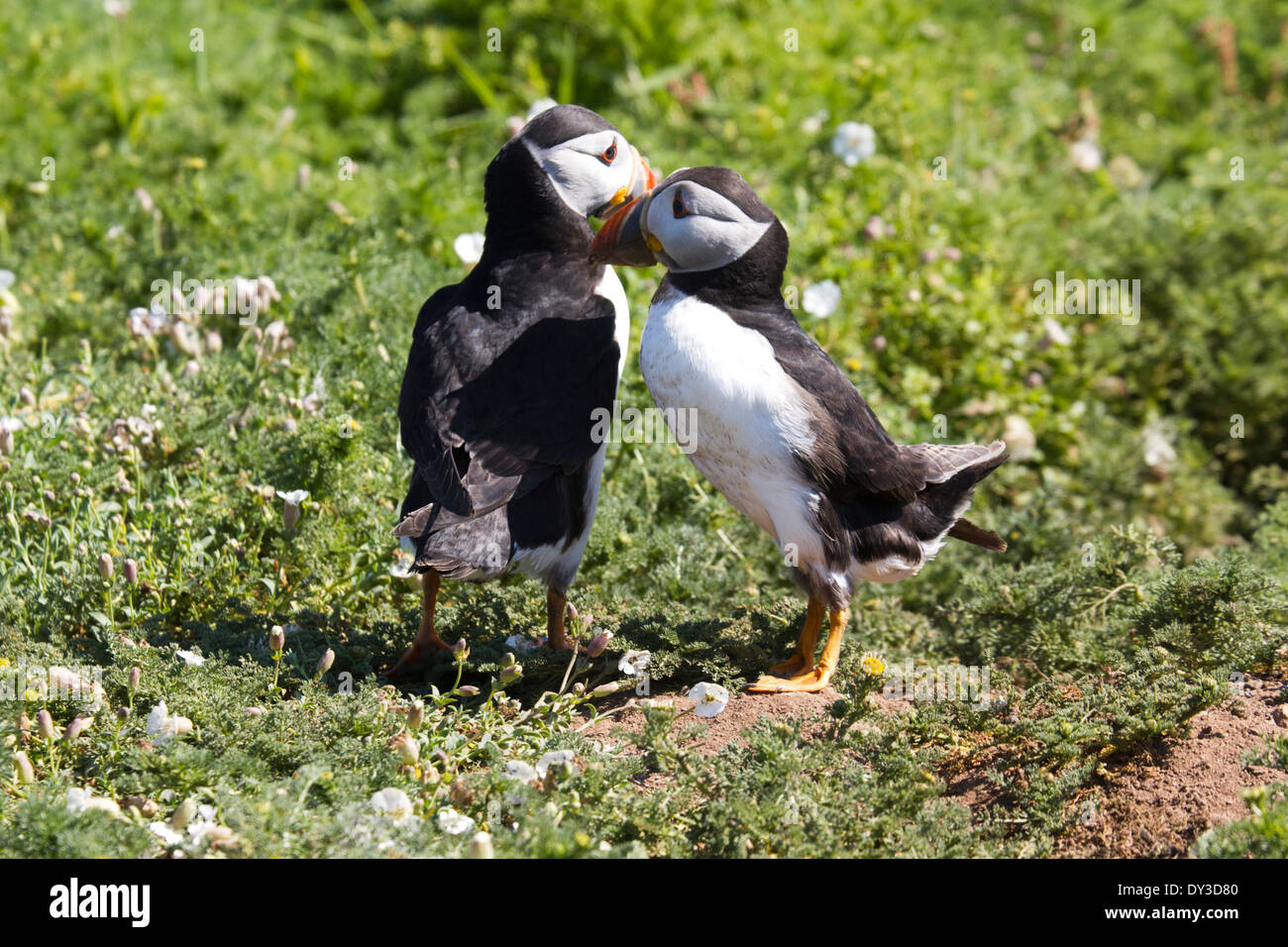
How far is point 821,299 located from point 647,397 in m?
1.08

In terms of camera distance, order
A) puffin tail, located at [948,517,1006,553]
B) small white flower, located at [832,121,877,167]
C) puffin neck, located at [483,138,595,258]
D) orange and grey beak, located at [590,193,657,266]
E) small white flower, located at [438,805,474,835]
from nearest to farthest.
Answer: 1. small white flower, located at [438,805,474,835]
2. orange and grey beak, located at [590,193,657,266]
3. puffin tail, located at [948,517,1006,553]
4. puffin neck, located at [483,138,595,258]
5. small white flower, located at [832,121,877,167]

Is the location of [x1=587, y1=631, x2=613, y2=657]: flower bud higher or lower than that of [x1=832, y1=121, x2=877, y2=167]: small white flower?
lower

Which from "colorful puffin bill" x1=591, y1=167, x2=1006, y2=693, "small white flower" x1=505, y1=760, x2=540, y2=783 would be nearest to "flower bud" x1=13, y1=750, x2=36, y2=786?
"small white flower" x1=505, y1=760, x2=540, y2=783

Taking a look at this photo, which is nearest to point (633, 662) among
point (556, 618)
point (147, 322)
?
point (556, 618)

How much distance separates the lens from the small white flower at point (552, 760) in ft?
11.8

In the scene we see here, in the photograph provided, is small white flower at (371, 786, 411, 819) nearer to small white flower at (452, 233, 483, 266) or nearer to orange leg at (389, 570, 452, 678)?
orange leg at (389, 570, 452, 678)

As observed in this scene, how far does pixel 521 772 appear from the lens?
142 inches

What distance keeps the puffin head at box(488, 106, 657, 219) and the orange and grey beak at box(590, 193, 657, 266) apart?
0.33 metres

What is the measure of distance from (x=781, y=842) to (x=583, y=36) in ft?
20.9

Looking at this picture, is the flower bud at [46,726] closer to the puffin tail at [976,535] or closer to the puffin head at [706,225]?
the puffin head at [706,225]

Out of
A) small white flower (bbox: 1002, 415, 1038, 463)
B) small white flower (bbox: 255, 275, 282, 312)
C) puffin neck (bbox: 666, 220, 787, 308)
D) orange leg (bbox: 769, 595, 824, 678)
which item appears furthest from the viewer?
small white flower (bbox: 1002, 415, 1038, 463)

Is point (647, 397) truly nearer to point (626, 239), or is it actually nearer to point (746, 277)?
point (626, 239)

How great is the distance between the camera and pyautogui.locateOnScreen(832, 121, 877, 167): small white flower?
6965mm
